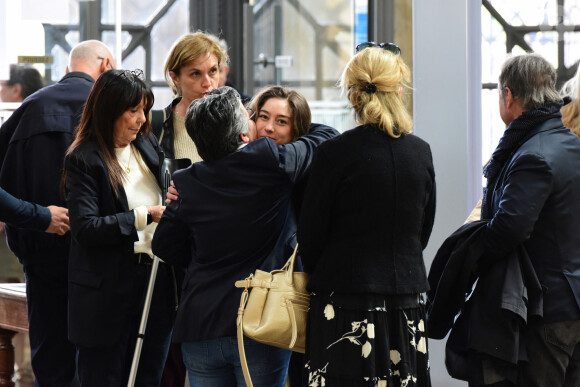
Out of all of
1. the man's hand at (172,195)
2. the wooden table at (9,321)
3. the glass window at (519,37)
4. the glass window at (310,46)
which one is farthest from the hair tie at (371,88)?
the glass window at (310,46)

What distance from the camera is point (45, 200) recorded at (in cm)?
336

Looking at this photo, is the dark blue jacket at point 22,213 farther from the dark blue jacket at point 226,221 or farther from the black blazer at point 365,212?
the black blazer at point 365,212

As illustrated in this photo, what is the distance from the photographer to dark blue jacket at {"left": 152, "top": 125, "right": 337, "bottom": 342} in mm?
2334

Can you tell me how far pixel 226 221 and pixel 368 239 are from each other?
40cm

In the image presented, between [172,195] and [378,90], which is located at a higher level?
[378,90]

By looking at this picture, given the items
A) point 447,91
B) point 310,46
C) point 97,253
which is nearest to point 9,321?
point 97,253

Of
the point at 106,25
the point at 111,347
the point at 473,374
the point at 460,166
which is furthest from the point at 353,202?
the point at 106,25

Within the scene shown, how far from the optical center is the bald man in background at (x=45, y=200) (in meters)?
3.28

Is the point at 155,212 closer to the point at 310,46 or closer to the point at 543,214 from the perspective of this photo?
the point at 543,214

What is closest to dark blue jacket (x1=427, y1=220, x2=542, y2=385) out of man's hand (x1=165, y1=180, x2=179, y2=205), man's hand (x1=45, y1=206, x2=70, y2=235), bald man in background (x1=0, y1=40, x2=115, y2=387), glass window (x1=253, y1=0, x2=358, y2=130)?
man's hand (x1=165, y1=180, x2=179, y2=205)

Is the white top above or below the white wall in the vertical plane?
below

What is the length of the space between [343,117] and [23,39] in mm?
2029

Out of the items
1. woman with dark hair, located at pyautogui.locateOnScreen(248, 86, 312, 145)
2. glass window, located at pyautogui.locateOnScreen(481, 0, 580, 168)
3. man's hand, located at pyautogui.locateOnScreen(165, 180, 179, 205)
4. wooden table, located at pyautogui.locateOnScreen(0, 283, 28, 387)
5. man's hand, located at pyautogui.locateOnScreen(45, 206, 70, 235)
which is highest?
glass window, located at pyautogui.locateOnScreen(481, 0, 580, 168)

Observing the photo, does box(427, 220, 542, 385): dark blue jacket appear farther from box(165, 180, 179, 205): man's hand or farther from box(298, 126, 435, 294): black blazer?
box(165, 180, 179, 205): man's hand
